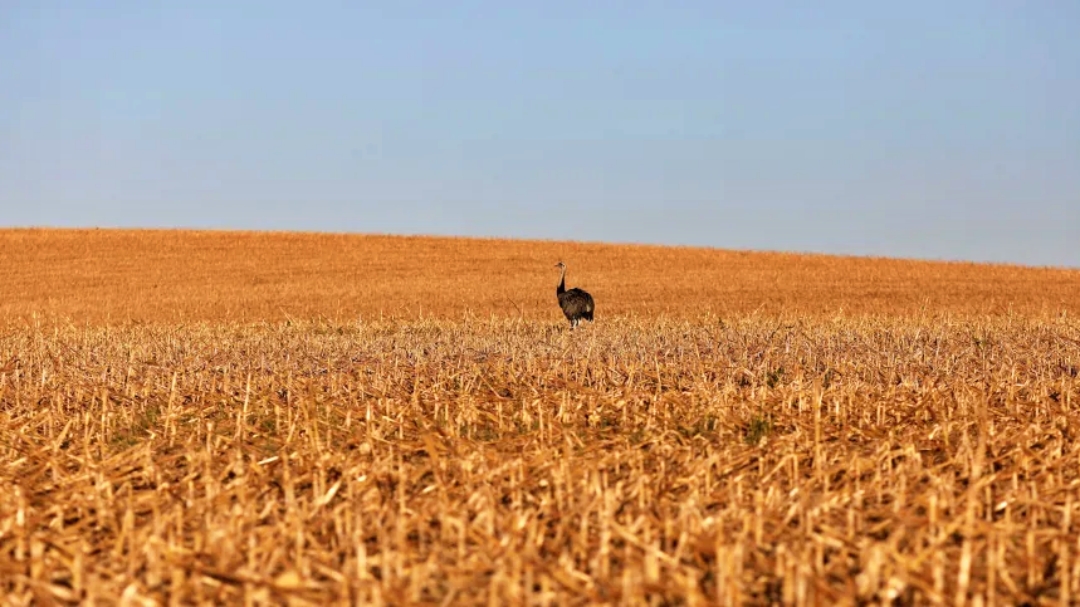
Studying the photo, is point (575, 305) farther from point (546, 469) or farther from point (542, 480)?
point (542, 480)

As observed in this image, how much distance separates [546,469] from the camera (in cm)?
799

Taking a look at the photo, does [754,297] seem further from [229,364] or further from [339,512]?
[339,512]

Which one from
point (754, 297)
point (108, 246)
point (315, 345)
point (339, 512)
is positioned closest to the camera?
point (339, 512)

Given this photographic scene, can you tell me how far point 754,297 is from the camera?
1352 inches

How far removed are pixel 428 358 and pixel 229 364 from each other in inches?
89.9

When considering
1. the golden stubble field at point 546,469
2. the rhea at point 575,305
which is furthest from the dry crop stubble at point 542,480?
the rhea at point 575,305

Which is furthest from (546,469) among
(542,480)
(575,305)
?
(575,305)

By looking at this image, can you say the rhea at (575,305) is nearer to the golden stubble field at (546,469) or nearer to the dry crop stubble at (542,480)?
the golden stubble field at (546,469)

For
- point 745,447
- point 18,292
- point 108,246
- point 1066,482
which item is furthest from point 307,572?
point 108,246

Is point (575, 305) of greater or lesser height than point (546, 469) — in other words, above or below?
above

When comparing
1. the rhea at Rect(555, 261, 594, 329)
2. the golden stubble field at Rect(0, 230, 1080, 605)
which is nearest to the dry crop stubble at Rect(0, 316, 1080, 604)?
the golden stubble field at Rect(0, 230, 1080, 605)

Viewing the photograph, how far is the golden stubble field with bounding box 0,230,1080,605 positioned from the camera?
5699 millimetres

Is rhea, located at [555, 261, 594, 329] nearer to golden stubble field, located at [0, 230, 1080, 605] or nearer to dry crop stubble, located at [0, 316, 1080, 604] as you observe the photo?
golden stubble field, located at [0, 230, 1080, 605]

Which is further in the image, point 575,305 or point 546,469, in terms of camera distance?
point 575,305
